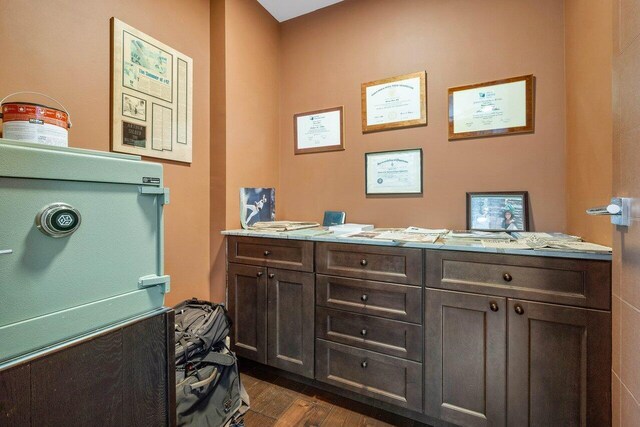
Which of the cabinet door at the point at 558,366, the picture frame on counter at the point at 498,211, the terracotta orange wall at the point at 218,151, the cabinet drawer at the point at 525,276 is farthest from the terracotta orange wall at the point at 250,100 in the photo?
the cabinet door at the point at 558,366

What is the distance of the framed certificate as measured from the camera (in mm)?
1819

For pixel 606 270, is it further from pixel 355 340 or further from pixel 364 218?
pixel 364 218

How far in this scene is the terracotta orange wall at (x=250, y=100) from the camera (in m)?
1.83

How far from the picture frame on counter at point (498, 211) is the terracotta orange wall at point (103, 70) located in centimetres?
174

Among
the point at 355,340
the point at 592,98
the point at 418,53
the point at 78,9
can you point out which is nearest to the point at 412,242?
the point at 355,340

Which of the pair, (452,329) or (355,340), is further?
(355,340)

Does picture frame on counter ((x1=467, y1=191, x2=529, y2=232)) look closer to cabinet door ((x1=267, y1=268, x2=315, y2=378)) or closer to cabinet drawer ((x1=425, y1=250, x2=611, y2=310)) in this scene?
cabinet drawer ((x1=425, y1=250, x2=611, y2=310))

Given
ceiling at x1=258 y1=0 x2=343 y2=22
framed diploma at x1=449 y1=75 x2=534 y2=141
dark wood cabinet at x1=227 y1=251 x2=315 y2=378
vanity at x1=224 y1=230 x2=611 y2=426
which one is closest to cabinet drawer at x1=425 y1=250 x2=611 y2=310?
vanity at x1=224 y1=230 x2=611 y2=426

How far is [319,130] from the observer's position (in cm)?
212

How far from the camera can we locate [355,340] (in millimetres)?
1378

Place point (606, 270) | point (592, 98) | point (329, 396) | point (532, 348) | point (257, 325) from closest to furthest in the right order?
1. point (606, 270)
2. point (532, 348)
3. point (592, 98)
4. point (329, 396)
5. point (257, 325)

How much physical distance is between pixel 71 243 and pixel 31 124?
0.47 metres

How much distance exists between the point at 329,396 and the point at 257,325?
57 centimetres

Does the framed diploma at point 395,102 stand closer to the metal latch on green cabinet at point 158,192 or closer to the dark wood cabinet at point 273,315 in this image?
the dark wood cabinet at point 273,315
